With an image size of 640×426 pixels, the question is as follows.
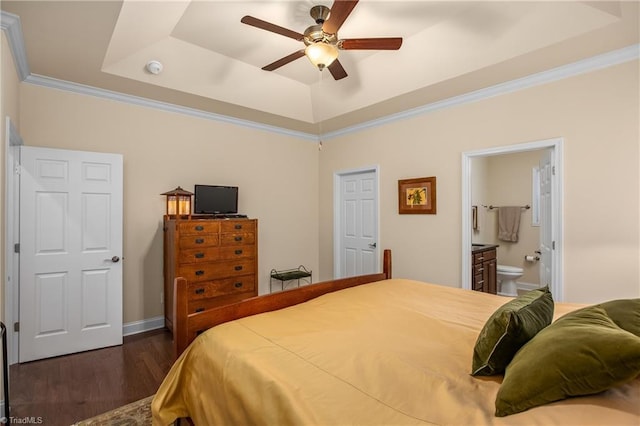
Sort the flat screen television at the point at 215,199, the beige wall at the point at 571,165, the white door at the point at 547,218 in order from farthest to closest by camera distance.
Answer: the flat screen television at the point at 215,199, the white door at the point at 547,218, the beige wall at the point at 571,165

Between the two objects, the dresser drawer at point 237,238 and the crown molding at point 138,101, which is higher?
the crown molding at point 138,101

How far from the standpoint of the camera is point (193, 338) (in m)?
1.67

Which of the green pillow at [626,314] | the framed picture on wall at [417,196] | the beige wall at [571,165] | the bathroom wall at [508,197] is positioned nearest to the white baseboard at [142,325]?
the beige wall at [571,165]

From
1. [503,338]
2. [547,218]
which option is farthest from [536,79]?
[503,338]

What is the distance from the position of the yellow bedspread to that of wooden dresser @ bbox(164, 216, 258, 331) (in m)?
1.80

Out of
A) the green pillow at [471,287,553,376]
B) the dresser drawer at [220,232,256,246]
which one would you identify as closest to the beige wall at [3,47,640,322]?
the dresser drawer at [220,232,256,246]

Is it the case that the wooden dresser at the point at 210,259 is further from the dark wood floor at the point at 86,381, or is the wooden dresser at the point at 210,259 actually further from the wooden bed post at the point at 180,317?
the wooden bed post at the point at 180,317

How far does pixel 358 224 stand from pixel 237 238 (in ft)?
6.06

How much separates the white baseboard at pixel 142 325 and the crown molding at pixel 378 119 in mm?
2413

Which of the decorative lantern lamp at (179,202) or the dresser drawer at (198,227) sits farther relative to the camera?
the decorative lantern lamp at (179,202)

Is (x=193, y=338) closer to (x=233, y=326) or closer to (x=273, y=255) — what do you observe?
(x=233, y=326)

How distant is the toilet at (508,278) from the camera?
4.75 m

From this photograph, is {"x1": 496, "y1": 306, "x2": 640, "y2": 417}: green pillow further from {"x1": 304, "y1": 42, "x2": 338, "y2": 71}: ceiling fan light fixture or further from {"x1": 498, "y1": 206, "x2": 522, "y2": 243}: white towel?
{"x1": 498, "y1": 206, "x2": 522, "y2": 243}: white towel

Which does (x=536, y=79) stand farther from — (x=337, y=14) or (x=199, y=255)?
(x=199, y=255)
